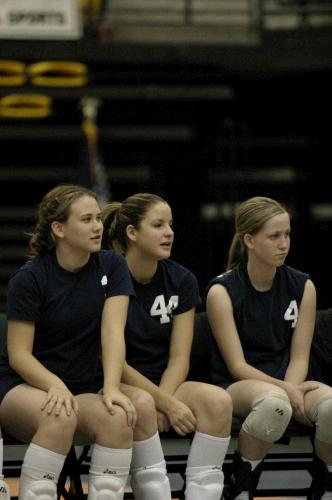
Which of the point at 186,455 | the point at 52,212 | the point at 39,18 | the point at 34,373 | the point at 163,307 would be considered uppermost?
the point at 39,18

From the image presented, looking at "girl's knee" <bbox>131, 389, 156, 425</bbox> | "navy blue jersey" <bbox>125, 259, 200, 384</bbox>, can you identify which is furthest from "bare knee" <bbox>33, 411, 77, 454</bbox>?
"navy blue jersey" <bbox>125, 259, 200, 384</bbox>

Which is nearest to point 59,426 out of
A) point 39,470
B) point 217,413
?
point 39,470

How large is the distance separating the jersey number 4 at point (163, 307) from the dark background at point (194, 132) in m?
4.69

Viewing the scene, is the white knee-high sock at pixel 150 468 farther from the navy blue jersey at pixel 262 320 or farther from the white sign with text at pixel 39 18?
the white sign with text at pixel 39 18

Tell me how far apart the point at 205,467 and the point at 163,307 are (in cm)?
75

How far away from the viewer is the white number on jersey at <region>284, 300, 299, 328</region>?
14.2 ft

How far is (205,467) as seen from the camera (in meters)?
3.76

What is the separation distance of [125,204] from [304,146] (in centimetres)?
646

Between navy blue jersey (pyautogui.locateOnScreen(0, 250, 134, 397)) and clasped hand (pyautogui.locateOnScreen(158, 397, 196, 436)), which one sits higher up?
navy blue jersey (pyautogui.locateOnScreen(0, 250, 134, 397))

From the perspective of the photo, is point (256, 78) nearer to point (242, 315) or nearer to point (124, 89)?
point (124, 89)

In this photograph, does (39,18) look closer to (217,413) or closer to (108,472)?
(217,413)

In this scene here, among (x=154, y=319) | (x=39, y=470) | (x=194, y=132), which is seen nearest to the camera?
(x=39, y=470)

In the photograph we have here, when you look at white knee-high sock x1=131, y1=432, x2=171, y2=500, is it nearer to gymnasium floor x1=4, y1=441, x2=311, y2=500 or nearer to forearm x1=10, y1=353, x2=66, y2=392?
forearm x1=10, y1=353, x2=66, y2=392

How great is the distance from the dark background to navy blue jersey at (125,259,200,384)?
4.65 metres
